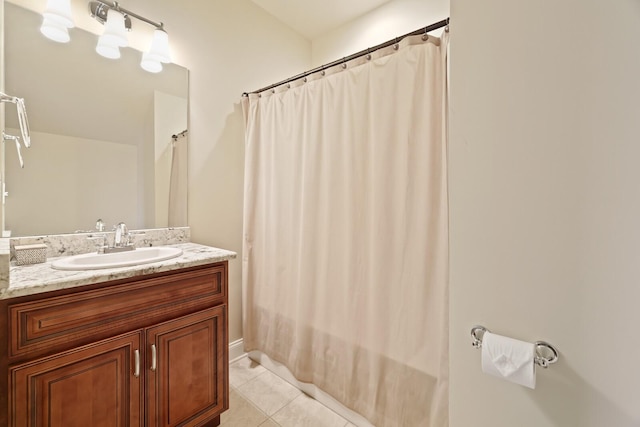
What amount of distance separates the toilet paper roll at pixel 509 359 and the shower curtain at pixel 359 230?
43 cm

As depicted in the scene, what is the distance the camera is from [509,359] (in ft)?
2.35

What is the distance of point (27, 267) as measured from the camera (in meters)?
1.13

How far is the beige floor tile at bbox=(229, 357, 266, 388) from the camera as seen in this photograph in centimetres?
188

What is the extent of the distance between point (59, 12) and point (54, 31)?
3.8 inches

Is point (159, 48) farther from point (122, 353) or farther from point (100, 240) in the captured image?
point (122, 353)

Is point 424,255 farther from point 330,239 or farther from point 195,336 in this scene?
point 195,336

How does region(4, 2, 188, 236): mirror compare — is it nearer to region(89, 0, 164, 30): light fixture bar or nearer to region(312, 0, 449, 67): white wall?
region(89, 0, 164, 30): light fixture bar

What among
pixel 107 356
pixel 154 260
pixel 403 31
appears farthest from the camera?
pixel 403 31

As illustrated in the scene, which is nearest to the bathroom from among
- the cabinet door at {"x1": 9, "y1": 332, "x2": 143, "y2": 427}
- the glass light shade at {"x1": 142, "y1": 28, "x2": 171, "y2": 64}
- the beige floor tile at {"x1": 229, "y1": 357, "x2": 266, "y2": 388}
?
the cabinet door at {"x1": 9, "y1": 332, "x2": 143, "y2": 427}

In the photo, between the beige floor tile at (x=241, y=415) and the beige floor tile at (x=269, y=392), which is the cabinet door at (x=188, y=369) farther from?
the beige floor tile at (x=269, y=392)

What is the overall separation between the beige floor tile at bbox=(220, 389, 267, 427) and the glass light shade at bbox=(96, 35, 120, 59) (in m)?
2.20

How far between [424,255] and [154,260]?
127 centimetres

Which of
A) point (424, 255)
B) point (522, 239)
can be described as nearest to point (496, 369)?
point (522, 239)

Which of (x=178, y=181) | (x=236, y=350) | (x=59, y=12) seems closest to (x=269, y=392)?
(x=236, y=350)
